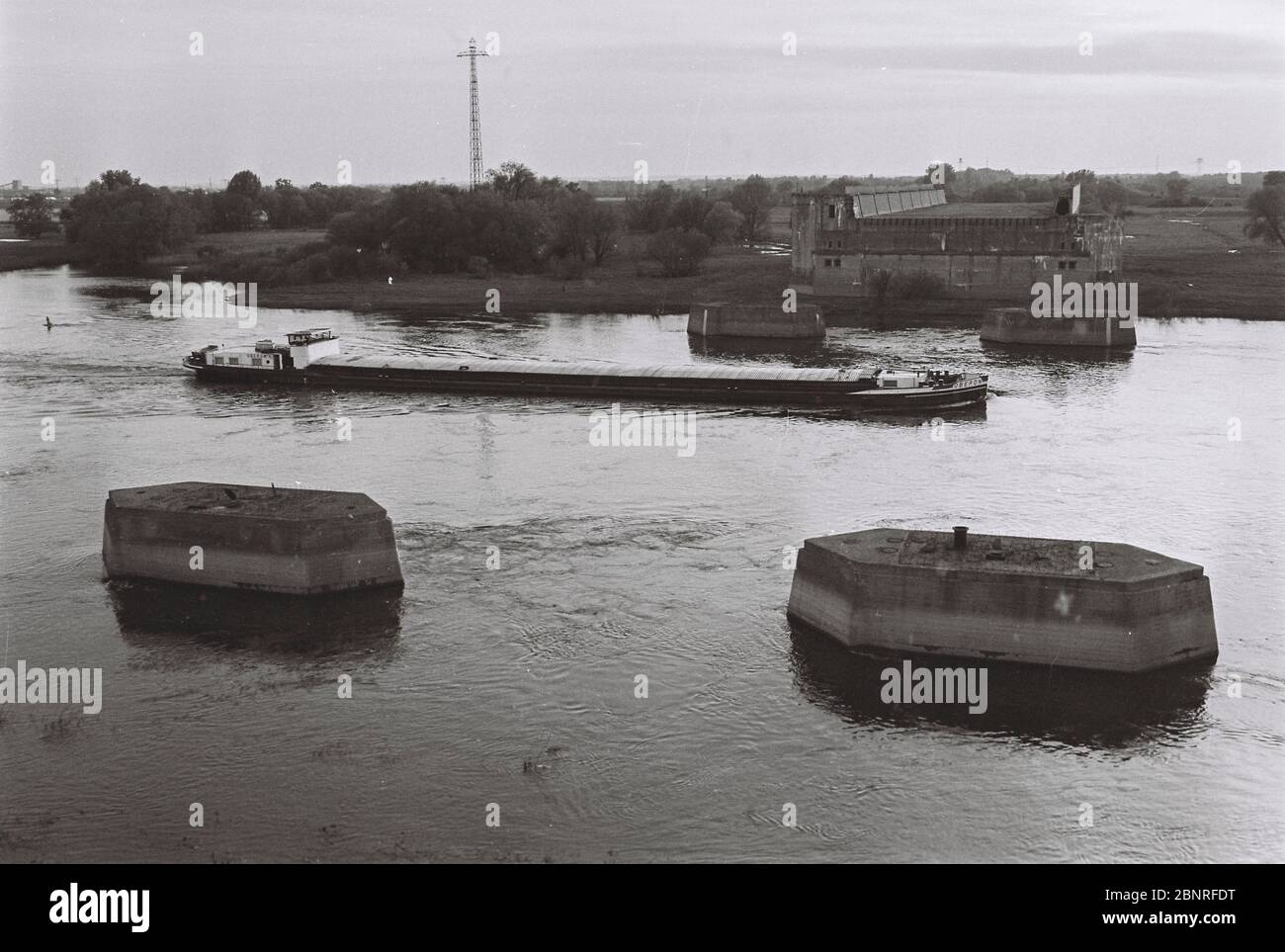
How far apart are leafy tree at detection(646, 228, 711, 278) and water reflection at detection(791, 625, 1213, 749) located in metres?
98.0

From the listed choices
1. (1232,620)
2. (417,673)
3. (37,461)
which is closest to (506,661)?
(417,673)

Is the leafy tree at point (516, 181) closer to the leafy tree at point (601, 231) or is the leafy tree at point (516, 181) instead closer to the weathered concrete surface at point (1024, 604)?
the leafy tree at point (601, 231)

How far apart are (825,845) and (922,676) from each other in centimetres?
844

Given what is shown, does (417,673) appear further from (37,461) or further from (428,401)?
(428,401)

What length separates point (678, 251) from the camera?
134m

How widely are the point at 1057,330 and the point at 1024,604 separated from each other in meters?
61.6

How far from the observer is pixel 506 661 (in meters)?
37.7

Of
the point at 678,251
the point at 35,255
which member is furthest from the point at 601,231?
the point at 35,255

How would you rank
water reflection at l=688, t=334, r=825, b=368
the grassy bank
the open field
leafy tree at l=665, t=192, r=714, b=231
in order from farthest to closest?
leafy tree at l=665, t=192, r=714, b=231
the grassy bank
the open field
water reflection at l=688, t=334, r=825, b=368

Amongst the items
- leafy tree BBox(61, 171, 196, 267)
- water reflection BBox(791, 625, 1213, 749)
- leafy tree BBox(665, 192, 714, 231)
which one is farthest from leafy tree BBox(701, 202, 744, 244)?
water reflection BBox(791, 625, 1213, 749)

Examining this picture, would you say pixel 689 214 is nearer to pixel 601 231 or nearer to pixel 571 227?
pixel 601 231

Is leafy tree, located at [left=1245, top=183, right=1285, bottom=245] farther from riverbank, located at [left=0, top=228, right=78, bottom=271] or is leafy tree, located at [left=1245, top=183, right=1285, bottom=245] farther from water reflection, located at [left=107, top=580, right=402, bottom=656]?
riverbank, located at [left=0, top=228, right=78, bottom=271]

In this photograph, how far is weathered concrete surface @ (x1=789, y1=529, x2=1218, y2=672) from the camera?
120 feet
